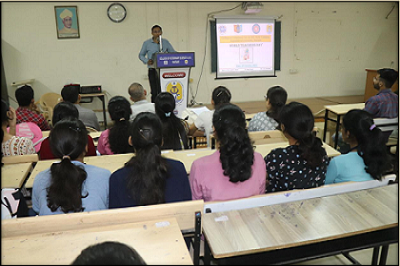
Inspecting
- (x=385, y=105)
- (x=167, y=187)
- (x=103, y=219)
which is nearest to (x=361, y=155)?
(x=167, y=187)

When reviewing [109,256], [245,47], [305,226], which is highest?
[245,47]

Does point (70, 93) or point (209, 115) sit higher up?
point (70, 93)

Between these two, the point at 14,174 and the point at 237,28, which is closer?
the point at 14,174

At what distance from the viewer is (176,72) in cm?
436

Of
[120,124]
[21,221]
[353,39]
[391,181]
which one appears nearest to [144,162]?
[21,221]

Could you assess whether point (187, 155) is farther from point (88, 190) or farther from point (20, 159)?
point (20, 159)

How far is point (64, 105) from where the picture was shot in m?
2.67

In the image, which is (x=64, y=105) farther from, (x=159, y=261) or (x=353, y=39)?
(x=353, y=39)

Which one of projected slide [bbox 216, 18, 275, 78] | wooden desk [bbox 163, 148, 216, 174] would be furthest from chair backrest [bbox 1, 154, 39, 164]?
projected slide [bbox 216, 18, 275, 78]

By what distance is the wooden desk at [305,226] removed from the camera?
1.28m

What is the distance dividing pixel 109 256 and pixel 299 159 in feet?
4.18

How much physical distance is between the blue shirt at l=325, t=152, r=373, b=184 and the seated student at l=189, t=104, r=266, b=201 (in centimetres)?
48

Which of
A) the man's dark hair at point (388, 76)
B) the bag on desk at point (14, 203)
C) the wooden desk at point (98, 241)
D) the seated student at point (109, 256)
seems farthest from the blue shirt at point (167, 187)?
the man's dark hair at point (388, 76)

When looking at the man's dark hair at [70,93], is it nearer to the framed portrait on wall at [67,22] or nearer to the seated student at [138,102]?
the seated student at [138,102]
